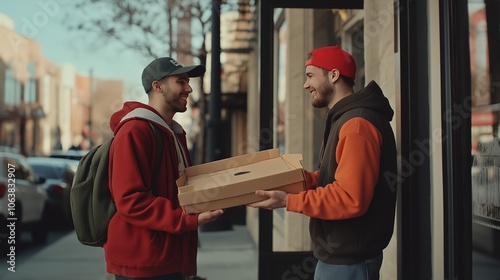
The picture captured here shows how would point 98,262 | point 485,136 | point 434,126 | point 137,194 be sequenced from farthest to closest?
point 98,262 → point 434,126 → point 485,136 → point 137,194

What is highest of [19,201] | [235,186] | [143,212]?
[235,186]

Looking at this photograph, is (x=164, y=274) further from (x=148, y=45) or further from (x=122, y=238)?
(x=148, y=45)

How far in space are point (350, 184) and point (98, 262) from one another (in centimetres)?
681

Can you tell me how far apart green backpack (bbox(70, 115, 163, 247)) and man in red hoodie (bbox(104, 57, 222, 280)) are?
37mm

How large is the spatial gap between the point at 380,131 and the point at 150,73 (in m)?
1.18

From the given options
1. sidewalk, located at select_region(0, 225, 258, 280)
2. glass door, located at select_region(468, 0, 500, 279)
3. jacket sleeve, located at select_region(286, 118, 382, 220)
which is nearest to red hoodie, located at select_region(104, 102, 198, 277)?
jacket sleeve, located at select_region(286, 118, 382, 220)

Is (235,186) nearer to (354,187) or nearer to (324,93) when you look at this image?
(354,187)

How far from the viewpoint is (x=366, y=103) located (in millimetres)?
2666

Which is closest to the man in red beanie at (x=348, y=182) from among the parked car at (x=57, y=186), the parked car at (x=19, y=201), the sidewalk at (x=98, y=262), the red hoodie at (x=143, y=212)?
the red hoodie at (x=143, y=212)

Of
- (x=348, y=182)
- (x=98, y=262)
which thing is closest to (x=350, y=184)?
(x=348, y=182)

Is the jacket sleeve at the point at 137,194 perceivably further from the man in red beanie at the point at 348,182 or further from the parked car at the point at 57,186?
the parked car at the point at 57,186

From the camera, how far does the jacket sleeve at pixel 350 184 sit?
2.47m

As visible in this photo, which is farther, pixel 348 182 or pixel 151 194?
pixel 151 194

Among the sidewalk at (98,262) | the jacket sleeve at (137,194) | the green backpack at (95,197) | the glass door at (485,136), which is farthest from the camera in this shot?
the sidewalk at (98,262)
